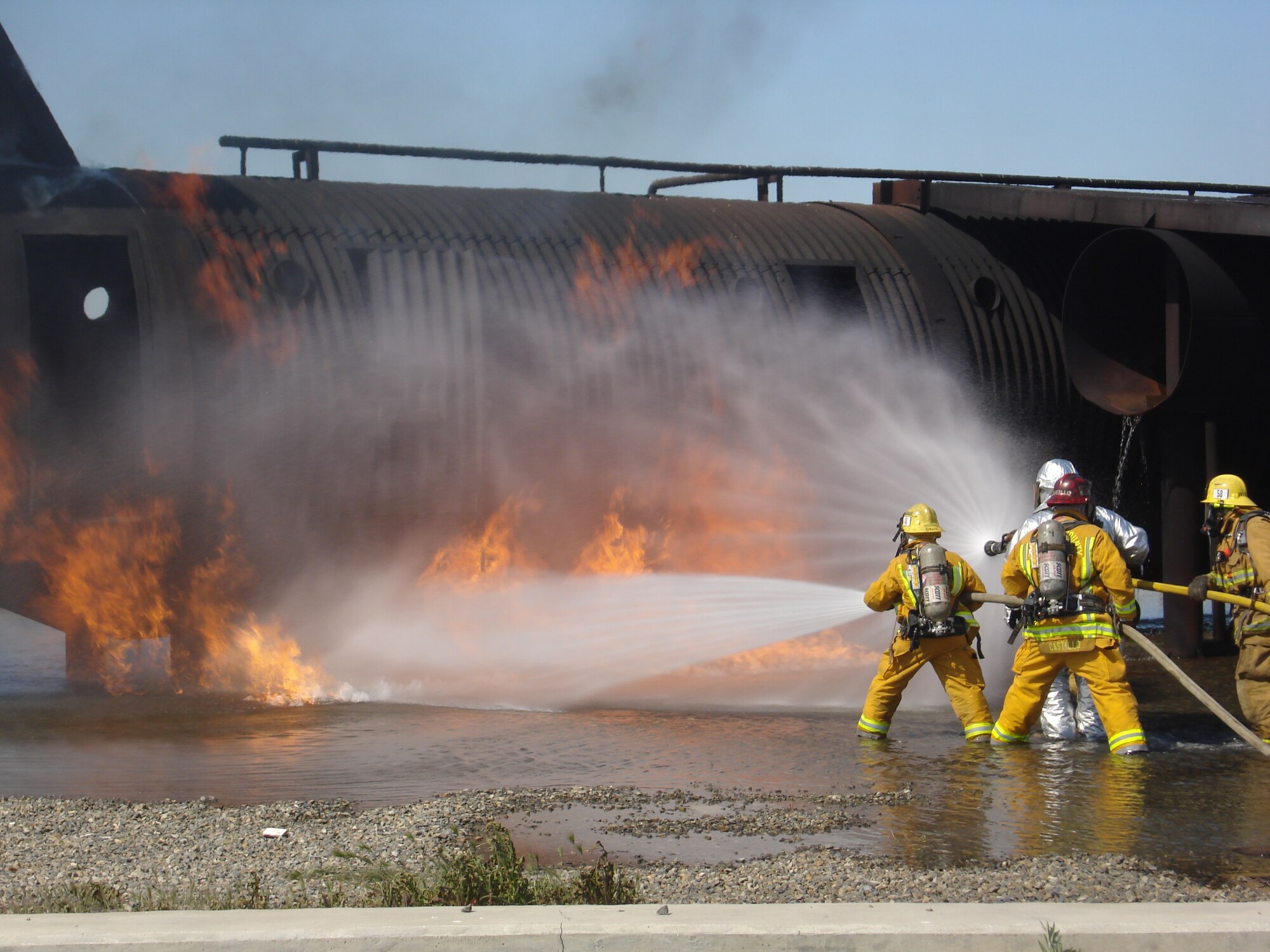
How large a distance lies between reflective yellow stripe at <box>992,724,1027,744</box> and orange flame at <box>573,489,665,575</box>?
4.17 m

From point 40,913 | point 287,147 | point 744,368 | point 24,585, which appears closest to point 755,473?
point 744,368

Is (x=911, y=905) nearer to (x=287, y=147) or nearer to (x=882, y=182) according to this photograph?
(x=287, y=147)

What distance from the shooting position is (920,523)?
8.12 meters

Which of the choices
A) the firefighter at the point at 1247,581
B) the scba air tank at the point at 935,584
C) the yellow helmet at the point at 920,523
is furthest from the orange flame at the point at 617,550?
the firefighter at the point at 1247,581

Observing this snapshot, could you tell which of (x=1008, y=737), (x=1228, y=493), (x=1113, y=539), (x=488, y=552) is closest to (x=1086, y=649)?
(x=1008, y=737)

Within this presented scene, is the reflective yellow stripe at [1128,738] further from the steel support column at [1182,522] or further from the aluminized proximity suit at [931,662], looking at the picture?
the steel support column at [1182,522]

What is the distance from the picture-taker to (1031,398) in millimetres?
12508

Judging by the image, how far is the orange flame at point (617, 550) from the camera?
437 inches

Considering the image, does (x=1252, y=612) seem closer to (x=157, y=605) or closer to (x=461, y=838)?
(x=461, y=838)

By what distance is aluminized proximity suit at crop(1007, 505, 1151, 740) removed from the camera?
817 centimetres

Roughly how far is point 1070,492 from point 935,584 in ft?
3.30

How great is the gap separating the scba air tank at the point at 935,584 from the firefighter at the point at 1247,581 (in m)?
1.54

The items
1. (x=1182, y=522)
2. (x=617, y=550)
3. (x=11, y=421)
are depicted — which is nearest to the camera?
(x=11, y=421)

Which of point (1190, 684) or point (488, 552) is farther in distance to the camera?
point (488, 552)
